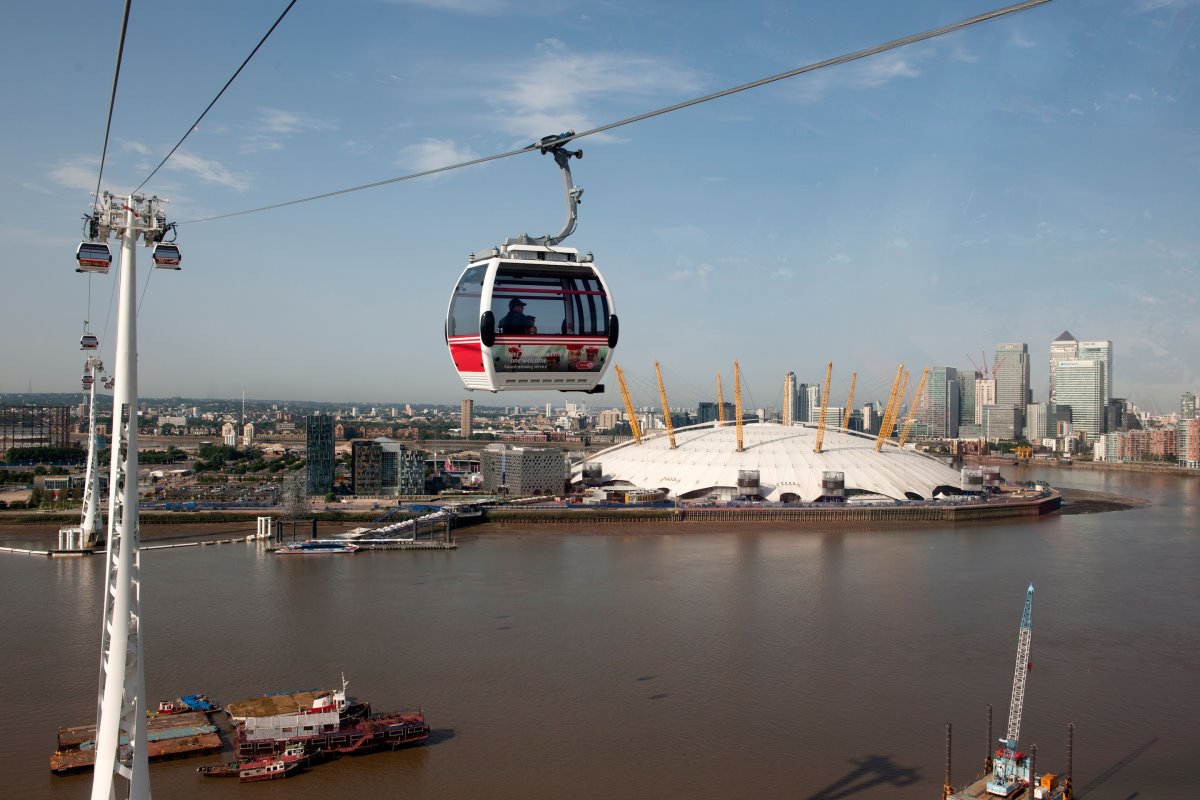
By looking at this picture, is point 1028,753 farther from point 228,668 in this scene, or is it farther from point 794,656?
point 228,668

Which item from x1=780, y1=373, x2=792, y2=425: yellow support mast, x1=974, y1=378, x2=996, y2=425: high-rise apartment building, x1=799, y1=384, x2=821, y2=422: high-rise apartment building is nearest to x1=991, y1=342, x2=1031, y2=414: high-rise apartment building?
x1=974, y1=378, x2=996, y2=425: high-rise apartment building

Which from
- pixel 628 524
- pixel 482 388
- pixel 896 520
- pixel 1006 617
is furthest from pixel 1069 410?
pixel 482 388

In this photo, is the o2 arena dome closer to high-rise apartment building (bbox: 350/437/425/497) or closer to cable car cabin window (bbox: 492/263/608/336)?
high-rise apartment building (bbox: 350/437/425/497)

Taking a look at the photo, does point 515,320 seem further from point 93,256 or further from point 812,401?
point 812,401

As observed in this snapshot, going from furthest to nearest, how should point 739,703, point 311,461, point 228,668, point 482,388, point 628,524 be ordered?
point 311,461
point 628,524
point 228,668
point 739,703
point 482,388

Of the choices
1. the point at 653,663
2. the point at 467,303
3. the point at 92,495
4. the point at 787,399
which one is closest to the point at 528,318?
the point at 467,303
